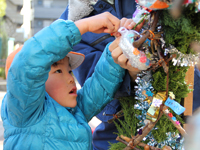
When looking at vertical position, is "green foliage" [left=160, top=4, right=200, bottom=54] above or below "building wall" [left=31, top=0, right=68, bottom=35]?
above

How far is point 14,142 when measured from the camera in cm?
119

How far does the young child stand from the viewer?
3.38ft

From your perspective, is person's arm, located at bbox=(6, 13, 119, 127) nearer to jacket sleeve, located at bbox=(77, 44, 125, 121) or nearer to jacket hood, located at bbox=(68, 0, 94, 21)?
jacket sleeve, located at bbox=(77, 44, 125, 121)

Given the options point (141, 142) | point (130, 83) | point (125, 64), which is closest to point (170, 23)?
point (125, 64)

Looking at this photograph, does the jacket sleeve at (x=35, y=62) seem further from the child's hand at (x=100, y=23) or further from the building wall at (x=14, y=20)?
the building wall at (x=14, y=20)

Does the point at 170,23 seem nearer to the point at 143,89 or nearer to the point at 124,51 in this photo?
the point at 124,51

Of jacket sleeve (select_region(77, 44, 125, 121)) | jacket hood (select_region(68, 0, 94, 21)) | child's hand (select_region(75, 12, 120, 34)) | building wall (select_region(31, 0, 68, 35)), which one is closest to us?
child's hand (select_region(75, 12, 120, 34))

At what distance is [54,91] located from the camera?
4.33 feet

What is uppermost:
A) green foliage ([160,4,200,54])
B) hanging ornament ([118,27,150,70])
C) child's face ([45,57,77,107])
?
green foliage ([160,4,200,54])

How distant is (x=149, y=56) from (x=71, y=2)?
3.04 feet

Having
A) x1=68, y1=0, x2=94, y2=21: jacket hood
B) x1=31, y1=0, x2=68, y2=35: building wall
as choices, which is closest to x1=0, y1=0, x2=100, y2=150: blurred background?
x1=31, y1=0, x2=68, y2=35: building wall

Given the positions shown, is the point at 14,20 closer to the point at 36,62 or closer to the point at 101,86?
the point at 101,86

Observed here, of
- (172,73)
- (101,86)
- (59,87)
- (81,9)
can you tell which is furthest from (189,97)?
(81,9)

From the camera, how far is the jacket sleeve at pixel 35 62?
102 centimetres
